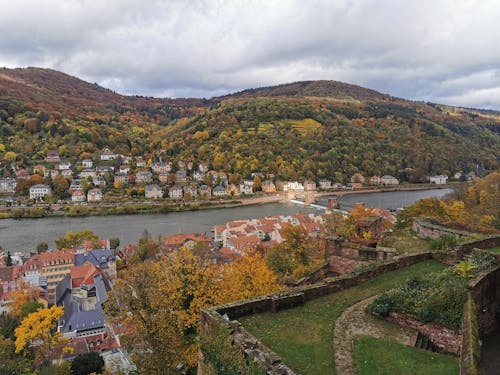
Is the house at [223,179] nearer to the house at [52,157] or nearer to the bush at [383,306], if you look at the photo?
the house at [52,157]

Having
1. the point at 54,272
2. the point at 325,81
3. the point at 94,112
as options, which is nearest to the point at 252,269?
the point at 54,272

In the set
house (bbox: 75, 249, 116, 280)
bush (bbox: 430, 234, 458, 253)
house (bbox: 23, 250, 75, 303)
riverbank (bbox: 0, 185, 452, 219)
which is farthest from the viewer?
riverbank (bbox: 0, 185, 452, 219)

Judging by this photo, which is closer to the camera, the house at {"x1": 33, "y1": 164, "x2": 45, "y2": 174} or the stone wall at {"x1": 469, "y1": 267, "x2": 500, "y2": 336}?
the stone wall at {"x1": 469, "y1": 267, "x2": 500, "y2": 336}

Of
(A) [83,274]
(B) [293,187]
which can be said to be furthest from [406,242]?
(B) [293,187]

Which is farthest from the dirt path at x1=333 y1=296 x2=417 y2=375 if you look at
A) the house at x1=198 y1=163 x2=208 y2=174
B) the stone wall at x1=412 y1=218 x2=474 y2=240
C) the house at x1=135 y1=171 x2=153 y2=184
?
the house at x1=198 y1=163 x2=208 y2=174

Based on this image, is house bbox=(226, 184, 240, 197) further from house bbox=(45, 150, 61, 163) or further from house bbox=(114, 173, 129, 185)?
house bbox=(45, 150, 61, 163)

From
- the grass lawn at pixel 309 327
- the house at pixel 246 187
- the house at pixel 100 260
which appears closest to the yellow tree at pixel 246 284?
the grass lawn at pixel 309 327
